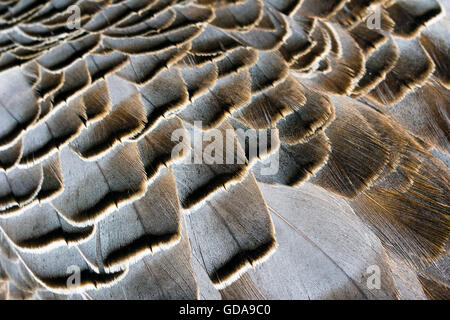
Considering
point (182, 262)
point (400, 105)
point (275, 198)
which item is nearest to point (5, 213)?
point (182, 262)

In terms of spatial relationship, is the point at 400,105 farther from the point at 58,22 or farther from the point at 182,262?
the point at 58,22

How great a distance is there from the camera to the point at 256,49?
56.2 inches

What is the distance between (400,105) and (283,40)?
404mm

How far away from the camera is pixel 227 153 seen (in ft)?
4.46

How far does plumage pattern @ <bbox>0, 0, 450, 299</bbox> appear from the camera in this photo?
1331 millimetres

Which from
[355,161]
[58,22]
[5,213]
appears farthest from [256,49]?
[5,213]

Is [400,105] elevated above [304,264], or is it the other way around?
[400,105]

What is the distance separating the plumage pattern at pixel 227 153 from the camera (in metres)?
1.33

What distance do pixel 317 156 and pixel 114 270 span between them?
666 mm

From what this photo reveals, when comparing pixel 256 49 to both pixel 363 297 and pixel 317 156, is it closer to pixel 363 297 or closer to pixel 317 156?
pixel 317 156

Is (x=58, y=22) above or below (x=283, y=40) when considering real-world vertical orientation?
above

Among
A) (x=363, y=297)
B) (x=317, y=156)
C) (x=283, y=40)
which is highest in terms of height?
(x=283, y=40)
